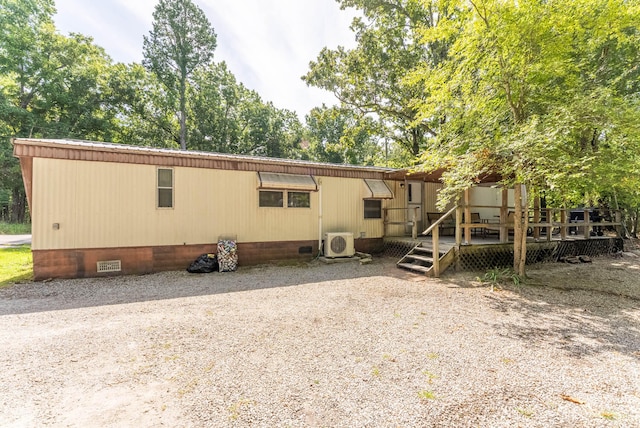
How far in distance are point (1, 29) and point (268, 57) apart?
21.4m

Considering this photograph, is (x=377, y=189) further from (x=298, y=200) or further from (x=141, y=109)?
(x=141, y=109)

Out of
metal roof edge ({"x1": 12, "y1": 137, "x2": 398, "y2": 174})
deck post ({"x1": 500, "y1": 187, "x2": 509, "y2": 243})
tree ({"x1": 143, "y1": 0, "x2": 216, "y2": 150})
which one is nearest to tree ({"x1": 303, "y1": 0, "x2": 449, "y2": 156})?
deck post ({"x1": 500, "y1": 187, "x2": 509, "y2": 243})

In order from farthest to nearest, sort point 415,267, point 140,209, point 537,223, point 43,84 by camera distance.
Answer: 1. point 43,84
2. point 537,223
3. point 415,267
4. point 140,209

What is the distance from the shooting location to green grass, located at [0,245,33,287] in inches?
244

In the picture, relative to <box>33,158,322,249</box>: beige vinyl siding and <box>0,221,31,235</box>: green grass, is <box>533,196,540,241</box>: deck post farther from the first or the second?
<box>0,221,31,235</box>: green grass

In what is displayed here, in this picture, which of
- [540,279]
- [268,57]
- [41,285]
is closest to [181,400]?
[41,285]

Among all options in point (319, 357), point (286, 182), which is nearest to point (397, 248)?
point (286, 182)

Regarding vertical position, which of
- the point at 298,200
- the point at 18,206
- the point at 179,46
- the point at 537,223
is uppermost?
the point at 179,46

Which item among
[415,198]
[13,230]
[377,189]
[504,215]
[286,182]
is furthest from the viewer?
[13,230]

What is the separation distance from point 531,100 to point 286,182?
6096 mm

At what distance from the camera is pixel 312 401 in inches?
87.3

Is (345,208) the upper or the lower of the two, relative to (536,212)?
upper

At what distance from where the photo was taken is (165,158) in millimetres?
7066

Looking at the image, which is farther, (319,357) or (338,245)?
(338,245)
